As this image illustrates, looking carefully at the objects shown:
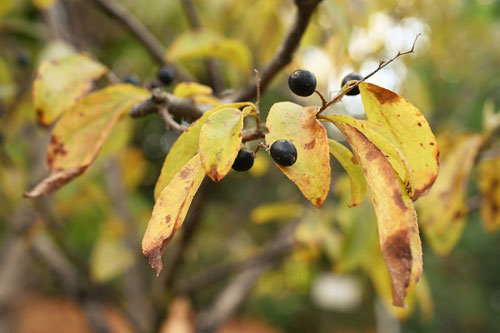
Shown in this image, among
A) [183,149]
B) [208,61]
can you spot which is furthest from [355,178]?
[208,61]

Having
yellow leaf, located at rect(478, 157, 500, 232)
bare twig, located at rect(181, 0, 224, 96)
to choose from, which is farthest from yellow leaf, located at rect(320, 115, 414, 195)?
bare twig, located at rect(181, 0, 224, 96)

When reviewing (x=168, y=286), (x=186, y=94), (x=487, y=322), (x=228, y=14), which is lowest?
(x=487, y=322)

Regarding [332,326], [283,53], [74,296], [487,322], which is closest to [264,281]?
[74,296]

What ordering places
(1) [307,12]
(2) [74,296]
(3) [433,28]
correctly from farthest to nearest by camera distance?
(3) [433,28]
(2) [74,296]
(1) [307,12]

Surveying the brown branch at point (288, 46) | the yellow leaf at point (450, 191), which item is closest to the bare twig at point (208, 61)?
the brown branch at point (288, 46)

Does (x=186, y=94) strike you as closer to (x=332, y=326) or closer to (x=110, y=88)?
(x=110, y=88)

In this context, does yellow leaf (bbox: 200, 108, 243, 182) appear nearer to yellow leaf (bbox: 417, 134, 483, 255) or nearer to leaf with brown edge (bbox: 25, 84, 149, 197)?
leaf with brown edge (bbox: 25, 84, 149, 197)
